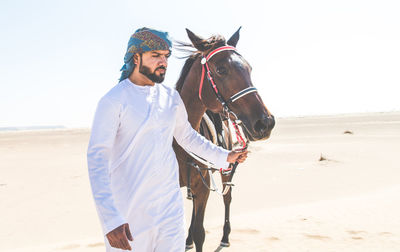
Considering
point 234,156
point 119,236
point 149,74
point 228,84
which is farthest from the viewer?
point 228,84

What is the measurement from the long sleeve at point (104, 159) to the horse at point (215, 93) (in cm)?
122

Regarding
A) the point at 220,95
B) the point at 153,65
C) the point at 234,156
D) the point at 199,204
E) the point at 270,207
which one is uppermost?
the point at 153,65

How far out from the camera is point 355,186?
9750mm

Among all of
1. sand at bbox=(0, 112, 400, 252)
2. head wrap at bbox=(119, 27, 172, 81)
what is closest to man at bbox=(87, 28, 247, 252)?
head wrap at bbox=(119, 27, 172, 81)

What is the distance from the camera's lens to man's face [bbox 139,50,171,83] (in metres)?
1.97

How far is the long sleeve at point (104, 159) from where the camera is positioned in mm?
1606

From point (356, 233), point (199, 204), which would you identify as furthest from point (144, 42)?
point (356, 233)

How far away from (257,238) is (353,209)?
2.81 m

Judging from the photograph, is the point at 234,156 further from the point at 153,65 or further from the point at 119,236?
the point at 119,236

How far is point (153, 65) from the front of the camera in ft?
6.49

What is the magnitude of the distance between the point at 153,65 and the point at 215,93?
1.12 metres

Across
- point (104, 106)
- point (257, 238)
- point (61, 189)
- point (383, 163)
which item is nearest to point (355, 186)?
point (383, 163)

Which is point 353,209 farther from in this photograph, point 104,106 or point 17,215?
point 17,215

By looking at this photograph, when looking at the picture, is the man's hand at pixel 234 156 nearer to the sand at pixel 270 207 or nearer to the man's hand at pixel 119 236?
the man's hand at pixel 119 236
